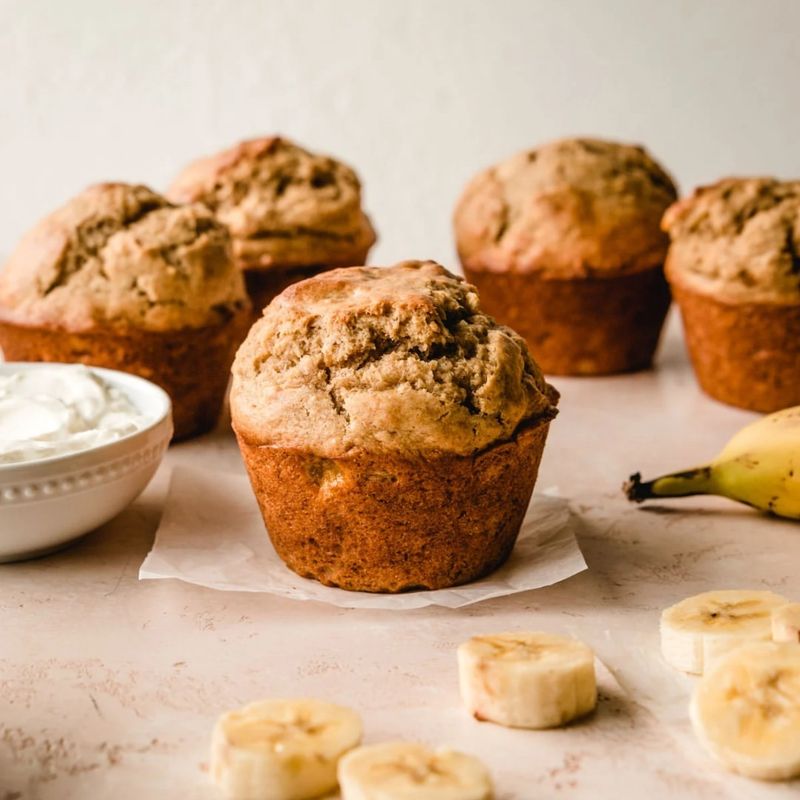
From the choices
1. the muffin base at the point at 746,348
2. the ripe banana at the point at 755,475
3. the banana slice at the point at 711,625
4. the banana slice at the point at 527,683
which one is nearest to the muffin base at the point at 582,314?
the muffin base at the point at 746,348

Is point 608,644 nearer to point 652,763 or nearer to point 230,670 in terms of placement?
point 652,763

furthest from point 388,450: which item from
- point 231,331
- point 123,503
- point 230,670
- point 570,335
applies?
point 570,335

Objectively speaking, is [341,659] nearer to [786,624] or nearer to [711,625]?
[711,625]

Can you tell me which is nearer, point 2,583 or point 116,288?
point 2,583

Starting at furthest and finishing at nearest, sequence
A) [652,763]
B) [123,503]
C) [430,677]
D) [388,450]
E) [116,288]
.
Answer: [116,288]
[123,503]
[388,450]
[430,677]
[652,763]

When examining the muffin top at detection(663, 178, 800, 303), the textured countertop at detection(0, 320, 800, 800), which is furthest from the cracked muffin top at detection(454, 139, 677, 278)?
the textured countertop at detection(0, 320, 800, 800)

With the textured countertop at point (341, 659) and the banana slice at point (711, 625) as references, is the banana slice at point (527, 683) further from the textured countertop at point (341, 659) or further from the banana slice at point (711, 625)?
the banana slice at point (711, 625)
